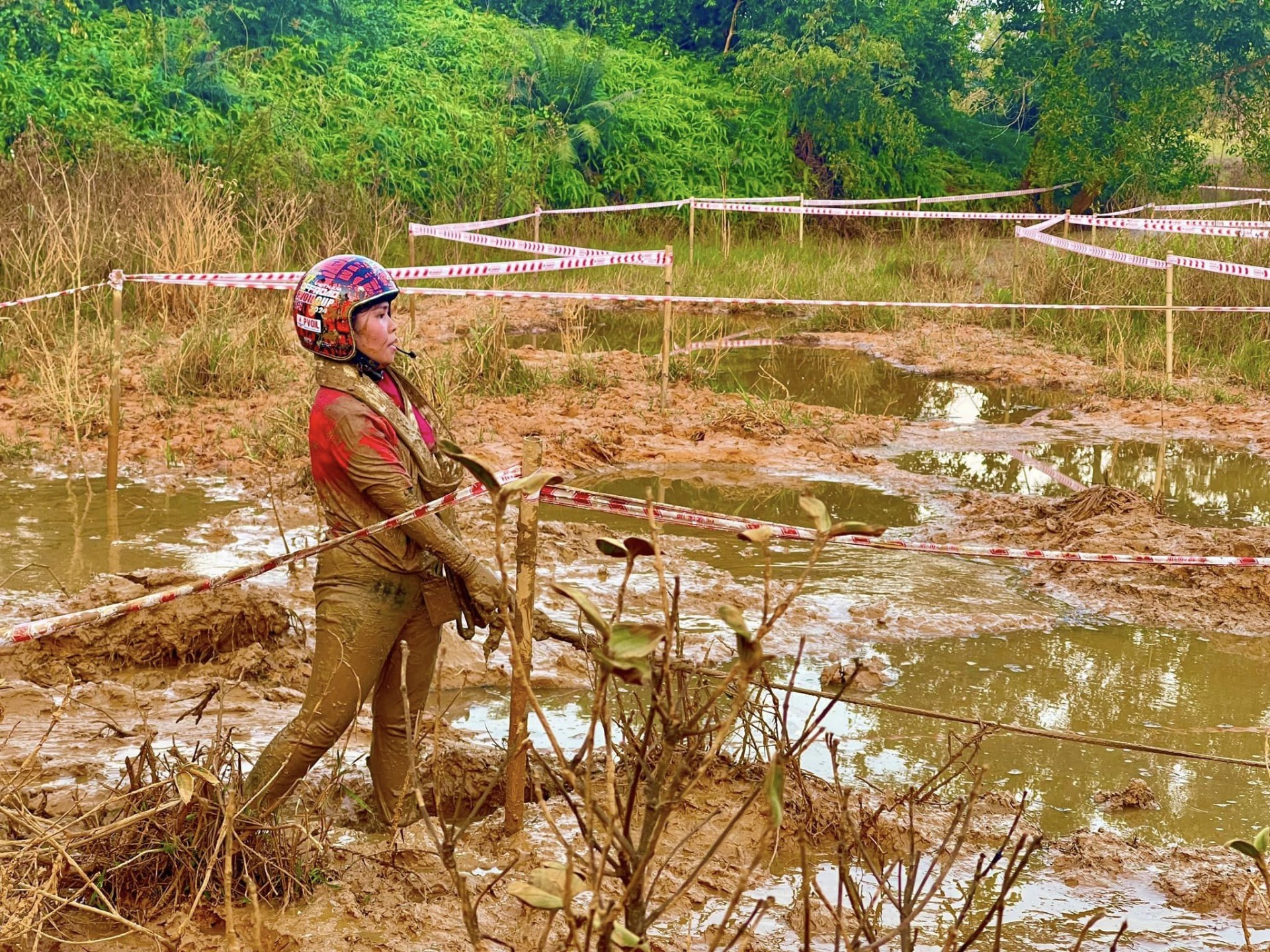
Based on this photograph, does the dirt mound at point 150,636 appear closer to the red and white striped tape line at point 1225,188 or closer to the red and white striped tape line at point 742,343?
the red and white striped tape line at point 742,343

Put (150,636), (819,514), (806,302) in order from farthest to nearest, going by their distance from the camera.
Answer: (806,302) < (150,636) < (819,514)

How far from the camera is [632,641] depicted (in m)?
1.82

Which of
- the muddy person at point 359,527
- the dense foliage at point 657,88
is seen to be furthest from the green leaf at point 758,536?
the dense foliage at point 657,88

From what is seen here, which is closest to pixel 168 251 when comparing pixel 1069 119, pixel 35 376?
pixel 35 376

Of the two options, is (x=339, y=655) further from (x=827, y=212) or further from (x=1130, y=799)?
(x=827, y=212)

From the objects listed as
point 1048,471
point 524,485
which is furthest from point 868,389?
point 524,485

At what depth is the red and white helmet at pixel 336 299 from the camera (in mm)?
4082

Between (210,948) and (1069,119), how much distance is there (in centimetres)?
2312

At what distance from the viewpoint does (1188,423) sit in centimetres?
1158

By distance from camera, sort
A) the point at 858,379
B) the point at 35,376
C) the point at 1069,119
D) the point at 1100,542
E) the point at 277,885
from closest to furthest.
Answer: the point at 277,885, the point at 1100,542, the point at 35,376, the point at 858,379, the point at 1069,119

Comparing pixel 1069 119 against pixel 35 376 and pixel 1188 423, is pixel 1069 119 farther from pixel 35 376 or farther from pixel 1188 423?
pixel 35 376

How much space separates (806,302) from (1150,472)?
2.90m

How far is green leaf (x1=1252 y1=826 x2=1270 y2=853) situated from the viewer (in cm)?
211

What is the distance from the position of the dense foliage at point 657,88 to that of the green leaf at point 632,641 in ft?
58.7
